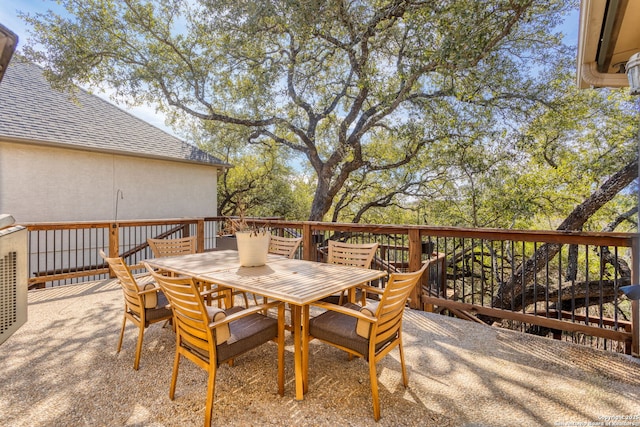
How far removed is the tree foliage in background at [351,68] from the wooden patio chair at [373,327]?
4201mm

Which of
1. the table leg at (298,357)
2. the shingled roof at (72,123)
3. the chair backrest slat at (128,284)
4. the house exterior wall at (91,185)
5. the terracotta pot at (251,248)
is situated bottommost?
the table leg at (298,357)

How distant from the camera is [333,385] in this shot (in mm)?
2244

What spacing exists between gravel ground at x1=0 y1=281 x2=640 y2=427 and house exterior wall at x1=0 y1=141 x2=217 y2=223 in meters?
4.76

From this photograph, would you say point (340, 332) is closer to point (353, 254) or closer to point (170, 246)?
point (353, 254)

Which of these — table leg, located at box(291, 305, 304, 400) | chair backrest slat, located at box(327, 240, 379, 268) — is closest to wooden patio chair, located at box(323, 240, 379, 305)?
chair backrest slat, located at box(327, 240, 379, 268)

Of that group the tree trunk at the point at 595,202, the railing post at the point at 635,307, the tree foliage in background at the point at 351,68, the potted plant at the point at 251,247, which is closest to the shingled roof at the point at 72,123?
the tree foliage in background at the point at 351,68

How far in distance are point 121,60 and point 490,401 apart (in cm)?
908

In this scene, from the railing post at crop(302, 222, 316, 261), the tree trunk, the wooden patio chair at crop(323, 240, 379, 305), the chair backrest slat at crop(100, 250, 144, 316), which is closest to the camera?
the chair backrest slat at crop(100, 250, 144, 316)

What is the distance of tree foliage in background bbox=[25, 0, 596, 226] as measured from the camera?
5.13 meters

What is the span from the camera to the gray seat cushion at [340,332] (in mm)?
1983

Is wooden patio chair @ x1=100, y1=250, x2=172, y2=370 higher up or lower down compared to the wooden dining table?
lower down

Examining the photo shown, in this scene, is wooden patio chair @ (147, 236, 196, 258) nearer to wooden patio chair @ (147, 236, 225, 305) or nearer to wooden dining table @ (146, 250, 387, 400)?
wooden patio chair @ (147, 236, 225, 305)

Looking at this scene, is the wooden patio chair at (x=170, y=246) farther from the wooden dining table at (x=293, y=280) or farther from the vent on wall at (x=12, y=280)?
the vent on wall at (x=12, y=280)

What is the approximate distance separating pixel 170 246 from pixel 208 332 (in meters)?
2.55
